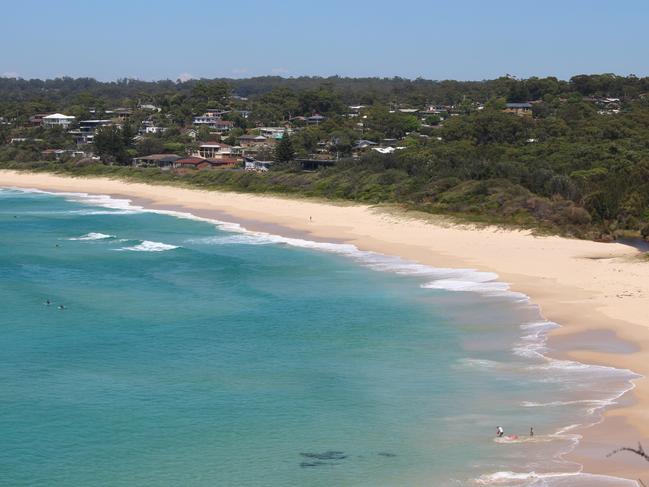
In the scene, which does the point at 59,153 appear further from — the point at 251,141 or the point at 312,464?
the point at 312,464

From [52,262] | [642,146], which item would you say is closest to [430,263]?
[52,262]

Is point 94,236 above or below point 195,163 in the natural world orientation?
below

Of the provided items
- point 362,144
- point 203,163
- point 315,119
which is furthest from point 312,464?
point 315,119

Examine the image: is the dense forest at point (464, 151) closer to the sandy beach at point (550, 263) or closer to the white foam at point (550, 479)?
the sandy beach at point (550, 263)

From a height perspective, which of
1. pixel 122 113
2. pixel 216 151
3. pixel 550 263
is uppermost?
pixel 122 113

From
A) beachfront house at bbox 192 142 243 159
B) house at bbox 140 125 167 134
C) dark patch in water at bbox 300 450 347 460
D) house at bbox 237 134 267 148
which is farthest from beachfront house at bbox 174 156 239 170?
dark patch in water at bbox 300 450 347 460

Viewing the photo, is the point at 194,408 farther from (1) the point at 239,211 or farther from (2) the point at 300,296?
(1) the point at 239,211

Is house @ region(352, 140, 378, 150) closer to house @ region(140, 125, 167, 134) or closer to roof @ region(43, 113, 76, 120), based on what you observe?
house @ region(140, 125, 167, 134)
